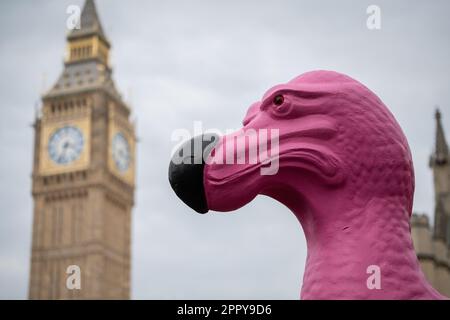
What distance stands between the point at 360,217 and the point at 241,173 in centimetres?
38

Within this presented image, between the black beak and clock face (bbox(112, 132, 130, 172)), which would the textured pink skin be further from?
clock face (bbox(112, 132, 130, 172))

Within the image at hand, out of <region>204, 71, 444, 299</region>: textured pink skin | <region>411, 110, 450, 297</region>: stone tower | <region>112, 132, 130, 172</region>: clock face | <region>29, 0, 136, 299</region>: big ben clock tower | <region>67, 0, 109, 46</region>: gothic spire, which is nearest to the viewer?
→ <region>204, 71, 444, 299</region>: textured pink skin

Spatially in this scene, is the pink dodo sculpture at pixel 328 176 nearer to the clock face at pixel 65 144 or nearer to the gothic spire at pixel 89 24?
the clock face at pixel 65 144

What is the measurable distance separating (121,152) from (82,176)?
111 inches

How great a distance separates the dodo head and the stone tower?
20.4 metres

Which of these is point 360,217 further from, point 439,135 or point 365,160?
point 439,135

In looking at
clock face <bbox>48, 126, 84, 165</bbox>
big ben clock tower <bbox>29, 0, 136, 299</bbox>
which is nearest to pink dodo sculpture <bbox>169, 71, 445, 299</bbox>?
big ben clock tower <bbox>29, 0, 136, 299</bbox>

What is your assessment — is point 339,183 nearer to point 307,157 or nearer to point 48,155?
point 307,157

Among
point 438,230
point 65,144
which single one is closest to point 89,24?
point 65,144

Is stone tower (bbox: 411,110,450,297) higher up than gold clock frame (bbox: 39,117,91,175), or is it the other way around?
gold clock frame (bbox: 39,117,91,175)

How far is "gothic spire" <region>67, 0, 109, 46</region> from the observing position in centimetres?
5000
